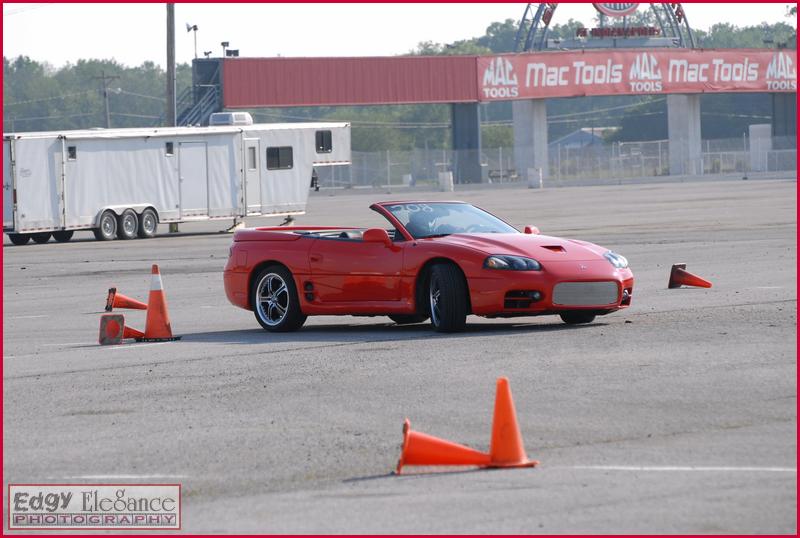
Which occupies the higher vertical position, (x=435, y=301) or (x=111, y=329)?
(x=435, y=301)

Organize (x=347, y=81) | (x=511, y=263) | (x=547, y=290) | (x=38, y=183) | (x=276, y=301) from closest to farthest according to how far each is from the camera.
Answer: (x=547, y=290) < (x=511, y=263) < (x=276, y=301) < (x=38, y=183) < (x=347, y=81)

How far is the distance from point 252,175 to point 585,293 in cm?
2539

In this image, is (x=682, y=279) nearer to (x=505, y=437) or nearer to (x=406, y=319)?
(x=406, y=319)

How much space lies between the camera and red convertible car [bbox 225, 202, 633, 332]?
13.8 metres

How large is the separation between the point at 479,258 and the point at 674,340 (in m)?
2.14

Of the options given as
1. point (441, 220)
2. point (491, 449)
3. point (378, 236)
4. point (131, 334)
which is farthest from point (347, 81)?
point (491, 449)

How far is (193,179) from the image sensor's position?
37.2 m

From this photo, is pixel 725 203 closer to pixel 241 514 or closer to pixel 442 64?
pixel 442 64

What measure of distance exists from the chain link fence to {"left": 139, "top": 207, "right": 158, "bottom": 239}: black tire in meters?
39.6

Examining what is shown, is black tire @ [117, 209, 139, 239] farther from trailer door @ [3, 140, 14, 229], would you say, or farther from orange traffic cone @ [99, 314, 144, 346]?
orange traffic cone @ [99, 314, 144, 346]

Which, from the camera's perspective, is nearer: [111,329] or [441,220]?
[111,329]

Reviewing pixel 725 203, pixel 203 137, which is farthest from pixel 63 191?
pixel 725 203

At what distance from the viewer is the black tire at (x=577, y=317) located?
14.3m

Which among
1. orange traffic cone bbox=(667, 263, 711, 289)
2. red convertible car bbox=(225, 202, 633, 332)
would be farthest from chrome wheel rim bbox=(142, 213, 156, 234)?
red convertible car bbox=(225, 202, 633, 332)
